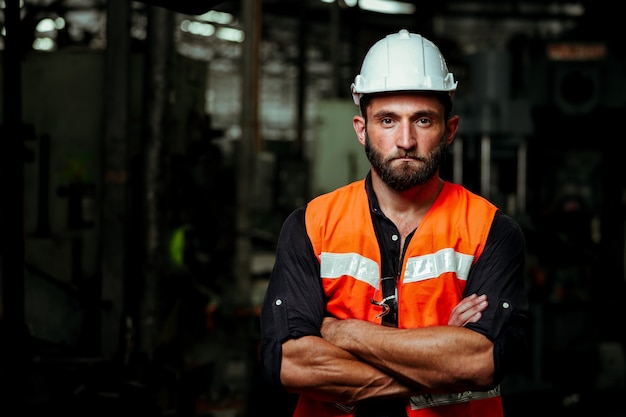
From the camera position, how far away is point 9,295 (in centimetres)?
305

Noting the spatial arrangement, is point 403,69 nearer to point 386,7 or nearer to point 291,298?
point 291,298

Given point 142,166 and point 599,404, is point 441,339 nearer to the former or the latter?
point 142,166

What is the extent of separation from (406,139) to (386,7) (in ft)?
49.5

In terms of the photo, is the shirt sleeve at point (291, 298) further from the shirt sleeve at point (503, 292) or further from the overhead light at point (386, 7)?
the overhead light at point (386, 7)

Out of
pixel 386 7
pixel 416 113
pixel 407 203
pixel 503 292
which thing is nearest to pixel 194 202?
pixel 407 203

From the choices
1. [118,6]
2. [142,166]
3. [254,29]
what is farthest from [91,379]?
[254,29]

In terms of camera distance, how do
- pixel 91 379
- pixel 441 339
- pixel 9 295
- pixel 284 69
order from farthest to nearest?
pixel 284 69 < pixel 91 379 < pixel 9 295 < pixel 441 339

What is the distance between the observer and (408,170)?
2438 mm

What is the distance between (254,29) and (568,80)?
3327mm

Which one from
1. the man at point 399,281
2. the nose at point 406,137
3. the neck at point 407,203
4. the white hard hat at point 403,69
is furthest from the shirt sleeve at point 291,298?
the white hard hat at point 403,69

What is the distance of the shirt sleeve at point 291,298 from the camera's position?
233 cm

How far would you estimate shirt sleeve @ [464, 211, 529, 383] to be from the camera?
7.41 feet

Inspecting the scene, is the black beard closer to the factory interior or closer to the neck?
the neck

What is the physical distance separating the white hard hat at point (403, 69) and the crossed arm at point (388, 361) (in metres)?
0.73
